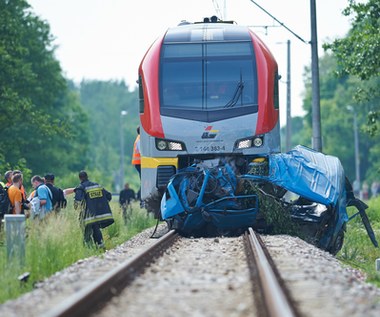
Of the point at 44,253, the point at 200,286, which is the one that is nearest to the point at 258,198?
the point at 44,253

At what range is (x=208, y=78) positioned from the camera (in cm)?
1933

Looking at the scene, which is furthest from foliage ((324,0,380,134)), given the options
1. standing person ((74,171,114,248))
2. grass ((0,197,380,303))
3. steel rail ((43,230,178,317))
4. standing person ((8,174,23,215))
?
steel rail ((43,230,178,317))

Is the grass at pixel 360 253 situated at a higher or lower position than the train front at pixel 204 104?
lower

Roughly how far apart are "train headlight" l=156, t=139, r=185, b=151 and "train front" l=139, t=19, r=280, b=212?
0.02 meters

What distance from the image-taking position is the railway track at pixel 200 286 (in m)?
8.95

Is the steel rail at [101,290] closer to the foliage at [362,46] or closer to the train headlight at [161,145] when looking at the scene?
the train headlight at [161,145]

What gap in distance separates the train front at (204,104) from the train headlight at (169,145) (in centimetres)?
2

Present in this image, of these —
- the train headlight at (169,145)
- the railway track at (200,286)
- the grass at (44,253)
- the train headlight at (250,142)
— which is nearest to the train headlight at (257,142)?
the train headlight at (250,142)

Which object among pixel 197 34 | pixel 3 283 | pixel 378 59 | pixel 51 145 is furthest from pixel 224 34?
pixel 51 145

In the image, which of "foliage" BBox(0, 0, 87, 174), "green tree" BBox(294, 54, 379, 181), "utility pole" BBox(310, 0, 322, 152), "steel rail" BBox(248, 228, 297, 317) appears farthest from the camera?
"green tree" BBox(294, 54, 379, 181)

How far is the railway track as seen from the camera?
8.95 metres

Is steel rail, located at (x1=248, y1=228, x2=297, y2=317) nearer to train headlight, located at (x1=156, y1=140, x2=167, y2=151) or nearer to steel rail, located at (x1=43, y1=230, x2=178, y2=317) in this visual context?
steel rail, located at (x1=43, y1=230, x2=178, y2=317)

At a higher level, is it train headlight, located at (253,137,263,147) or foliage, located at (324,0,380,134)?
foliage, located at (324,0,380,134)

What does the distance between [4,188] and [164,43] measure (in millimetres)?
4019
